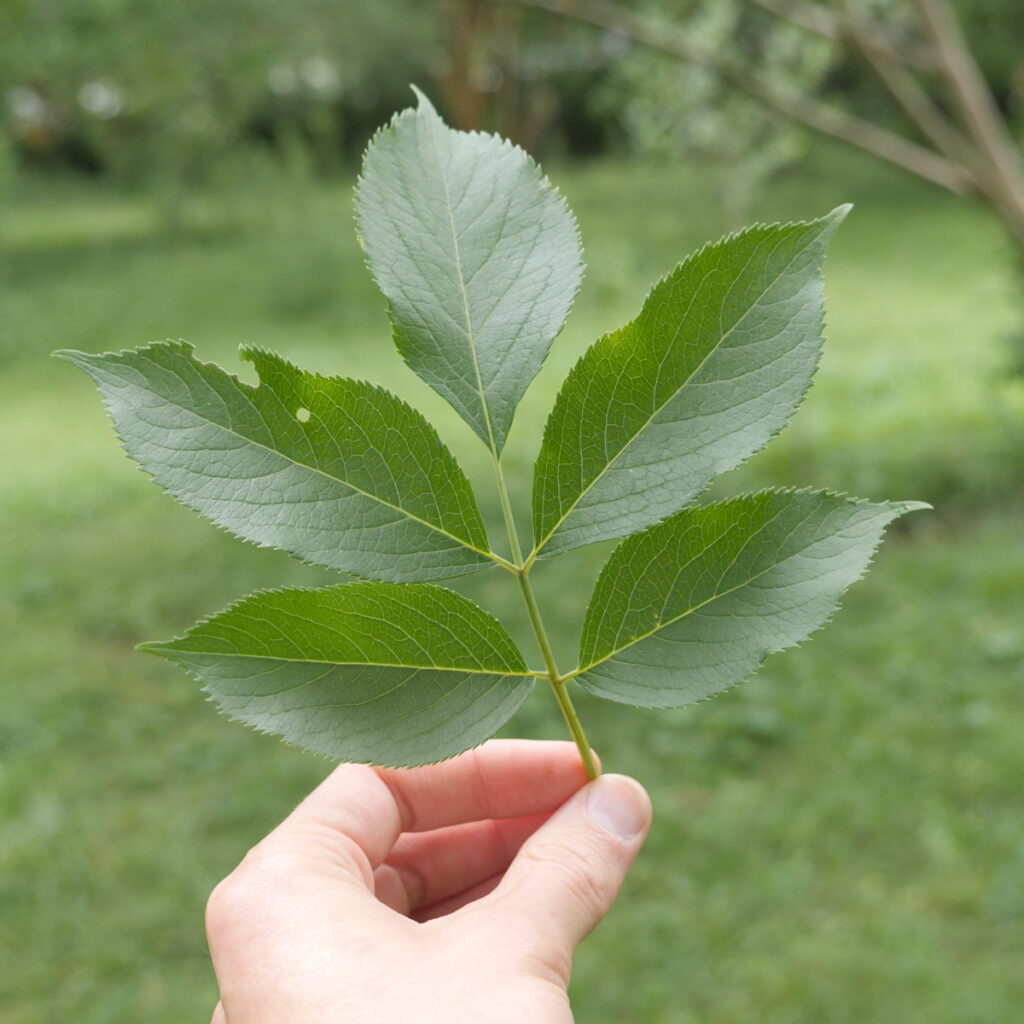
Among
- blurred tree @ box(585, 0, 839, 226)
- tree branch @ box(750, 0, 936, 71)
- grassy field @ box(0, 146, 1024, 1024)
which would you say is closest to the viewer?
grassy field @ box(0, 146, 1024, 1024)

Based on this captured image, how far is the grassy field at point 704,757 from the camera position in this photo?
3084mm

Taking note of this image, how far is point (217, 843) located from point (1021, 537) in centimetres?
373

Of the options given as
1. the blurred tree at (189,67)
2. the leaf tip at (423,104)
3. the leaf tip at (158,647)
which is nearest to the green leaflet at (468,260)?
the leaf tip at (423,104)

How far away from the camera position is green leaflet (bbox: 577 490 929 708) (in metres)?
0.76

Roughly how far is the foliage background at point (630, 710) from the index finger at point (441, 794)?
1166 mm

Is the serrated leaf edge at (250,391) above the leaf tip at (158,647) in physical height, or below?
above

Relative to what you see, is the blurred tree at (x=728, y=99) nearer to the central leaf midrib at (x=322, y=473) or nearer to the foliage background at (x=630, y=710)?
the foliage background at (x=630, y=710)

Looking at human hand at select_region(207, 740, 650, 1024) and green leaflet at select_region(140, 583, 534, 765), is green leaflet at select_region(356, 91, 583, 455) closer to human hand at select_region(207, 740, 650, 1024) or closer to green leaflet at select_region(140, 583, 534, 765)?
green leaflet at select_region(140, 583, 534, 765)

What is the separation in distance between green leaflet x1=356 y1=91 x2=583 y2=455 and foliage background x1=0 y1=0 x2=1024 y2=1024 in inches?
56.0

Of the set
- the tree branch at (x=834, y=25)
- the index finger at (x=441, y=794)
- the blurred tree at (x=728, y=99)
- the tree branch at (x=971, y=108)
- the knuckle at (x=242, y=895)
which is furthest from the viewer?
the blurred tree at (x=728, y=99)

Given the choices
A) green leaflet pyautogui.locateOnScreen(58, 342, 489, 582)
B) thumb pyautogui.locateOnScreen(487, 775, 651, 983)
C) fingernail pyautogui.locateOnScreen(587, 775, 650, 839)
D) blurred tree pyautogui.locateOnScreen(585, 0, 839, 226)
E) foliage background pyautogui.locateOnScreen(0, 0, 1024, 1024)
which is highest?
green leaflet pyautogui.locateOnScreen(58, 342, 489, 582)

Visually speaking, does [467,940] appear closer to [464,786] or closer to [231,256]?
[464,786]

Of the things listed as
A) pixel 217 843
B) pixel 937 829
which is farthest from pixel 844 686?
pixel 217 843

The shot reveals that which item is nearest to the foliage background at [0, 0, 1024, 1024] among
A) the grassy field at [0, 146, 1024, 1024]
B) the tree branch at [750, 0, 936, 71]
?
the grassy field at [0, 146, 1024, 1024]
